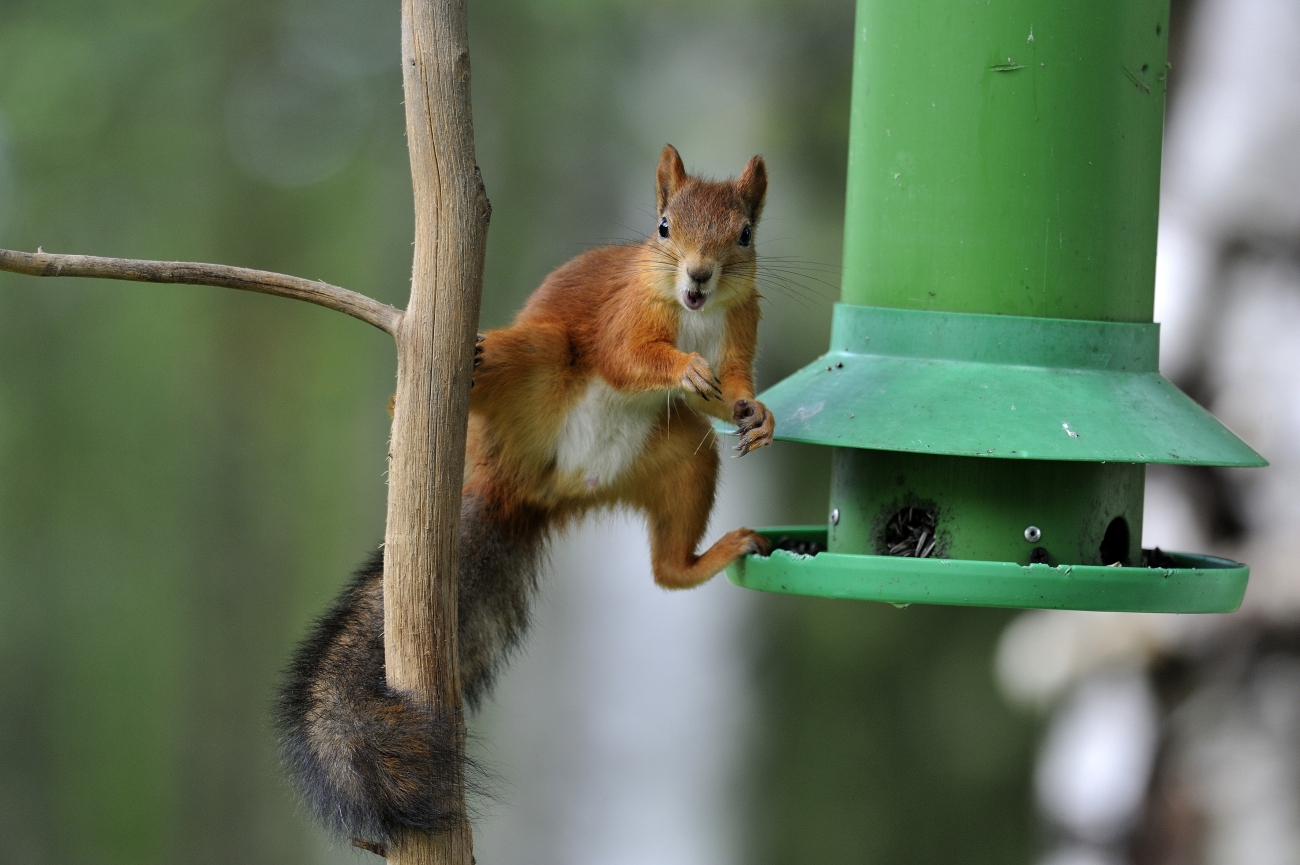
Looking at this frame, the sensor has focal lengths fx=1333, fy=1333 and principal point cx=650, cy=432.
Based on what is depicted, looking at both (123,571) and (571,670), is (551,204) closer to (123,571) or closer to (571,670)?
(571,670)

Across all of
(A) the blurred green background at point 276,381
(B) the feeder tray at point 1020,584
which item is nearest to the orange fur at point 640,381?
(B) the feeder tray at point 1020,584

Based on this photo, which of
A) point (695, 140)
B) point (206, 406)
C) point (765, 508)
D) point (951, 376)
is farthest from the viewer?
point (206, 406)

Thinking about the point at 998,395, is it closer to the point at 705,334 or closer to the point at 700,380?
the point at 700,380

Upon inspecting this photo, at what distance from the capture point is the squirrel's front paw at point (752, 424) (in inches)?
71.3

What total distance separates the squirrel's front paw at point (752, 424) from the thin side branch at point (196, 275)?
20.3 inches

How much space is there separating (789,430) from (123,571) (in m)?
4.00

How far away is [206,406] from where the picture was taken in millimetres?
4977

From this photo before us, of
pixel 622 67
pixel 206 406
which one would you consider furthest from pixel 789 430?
pixel 206 406

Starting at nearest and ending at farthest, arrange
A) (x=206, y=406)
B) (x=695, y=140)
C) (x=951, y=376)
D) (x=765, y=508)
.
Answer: (x=951, y=376) < (x=695, y=140) < (x=765, y=508) < (x=206, y=406)

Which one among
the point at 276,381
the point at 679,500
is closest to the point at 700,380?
the point at 679,500

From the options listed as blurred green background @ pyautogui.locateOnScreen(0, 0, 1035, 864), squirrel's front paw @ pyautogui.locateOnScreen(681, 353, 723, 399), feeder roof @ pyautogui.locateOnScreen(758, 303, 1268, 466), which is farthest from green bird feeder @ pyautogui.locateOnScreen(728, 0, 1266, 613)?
blurred green background @ pyautogui.locateOnScreen(0, 0, 1035, 864)

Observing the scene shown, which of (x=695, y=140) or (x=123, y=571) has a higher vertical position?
(x=695, y=140)

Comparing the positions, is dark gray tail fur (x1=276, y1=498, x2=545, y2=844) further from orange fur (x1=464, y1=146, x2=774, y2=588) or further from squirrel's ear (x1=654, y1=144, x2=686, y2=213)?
squirrel's ear (x1=654, y1=144, x2=686, y2=213)

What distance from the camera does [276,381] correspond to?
16.5ft
